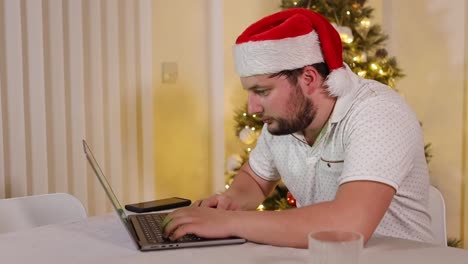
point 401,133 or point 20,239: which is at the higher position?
point 401,133

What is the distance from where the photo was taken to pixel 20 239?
137 centimetres

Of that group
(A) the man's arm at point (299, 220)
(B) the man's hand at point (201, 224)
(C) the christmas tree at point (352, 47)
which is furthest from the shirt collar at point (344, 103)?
(C) the christmas tree at point (352, 47)

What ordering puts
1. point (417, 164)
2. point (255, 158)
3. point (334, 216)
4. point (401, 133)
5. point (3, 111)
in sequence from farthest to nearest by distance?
1. point (3, 111)
2. point (255, 158)
3. point (417, 164)
4. point (401, 133)
5. point (334, 216)

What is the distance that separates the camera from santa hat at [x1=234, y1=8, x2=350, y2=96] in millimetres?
1534

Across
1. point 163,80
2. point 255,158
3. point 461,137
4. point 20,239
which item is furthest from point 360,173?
point 461,137

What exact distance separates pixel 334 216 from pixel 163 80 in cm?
204

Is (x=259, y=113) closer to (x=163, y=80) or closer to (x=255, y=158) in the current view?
(x=255, y=158)

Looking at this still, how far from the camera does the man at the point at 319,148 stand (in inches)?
50.4

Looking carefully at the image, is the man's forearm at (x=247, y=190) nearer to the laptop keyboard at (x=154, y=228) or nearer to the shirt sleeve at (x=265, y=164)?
the shirt sleeve at (x=265, y=164)

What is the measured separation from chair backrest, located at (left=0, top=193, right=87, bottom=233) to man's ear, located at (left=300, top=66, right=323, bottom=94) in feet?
2.47

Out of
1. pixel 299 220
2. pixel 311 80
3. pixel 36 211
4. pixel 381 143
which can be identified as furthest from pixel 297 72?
pixel 36 211

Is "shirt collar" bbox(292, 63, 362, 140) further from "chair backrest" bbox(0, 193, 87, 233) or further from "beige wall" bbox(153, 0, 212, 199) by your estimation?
"beige wall" bbox(153, 0, 212, 199)

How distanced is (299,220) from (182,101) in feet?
6.84

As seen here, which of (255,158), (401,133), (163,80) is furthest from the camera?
(163,80)
